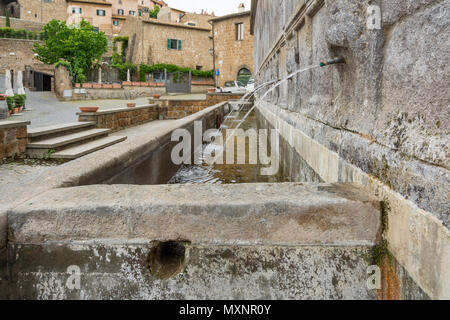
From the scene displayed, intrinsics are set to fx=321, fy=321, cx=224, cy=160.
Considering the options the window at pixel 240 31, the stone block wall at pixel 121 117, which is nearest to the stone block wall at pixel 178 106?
the stone block wall at pixel 121 117

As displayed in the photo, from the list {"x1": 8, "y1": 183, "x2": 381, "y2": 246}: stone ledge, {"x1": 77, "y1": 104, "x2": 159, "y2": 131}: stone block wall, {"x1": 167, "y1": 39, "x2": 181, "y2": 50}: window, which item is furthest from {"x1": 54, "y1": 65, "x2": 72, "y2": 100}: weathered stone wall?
{"x1": 8, "y1": 183, "x2": 381, "y2": 246}: stone ledge

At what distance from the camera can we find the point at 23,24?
44438mm

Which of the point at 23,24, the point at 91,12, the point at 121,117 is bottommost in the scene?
the point at 121,117

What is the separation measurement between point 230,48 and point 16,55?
78.7ft

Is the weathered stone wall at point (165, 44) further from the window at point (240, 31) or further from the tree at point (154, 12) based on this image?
the tree at point (154, 12)

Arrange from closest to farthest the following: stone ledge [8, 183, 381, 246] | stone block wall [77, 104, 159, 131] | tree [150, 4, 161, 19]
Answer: stone ledge [8, 183, 381, 246] < stone block wall [77, 104, 159, 131] < tree [150, 4, 161, 19]

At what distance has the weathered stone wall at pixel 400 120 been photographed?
47.2 inches

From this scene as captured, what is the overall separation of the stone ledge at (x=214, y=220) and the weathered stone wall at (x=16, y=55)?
39.7 meters

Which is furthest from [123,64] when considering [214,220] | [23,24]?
[214,220]

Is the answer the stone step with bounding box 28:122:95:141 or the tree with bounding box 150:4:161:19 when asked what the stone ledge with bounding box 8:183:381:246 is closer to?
the stone step with bounding box 28:122:95:141

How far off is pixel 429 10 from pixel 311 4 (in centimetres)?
219

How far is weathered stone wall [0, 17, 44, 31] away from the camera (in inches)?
1695

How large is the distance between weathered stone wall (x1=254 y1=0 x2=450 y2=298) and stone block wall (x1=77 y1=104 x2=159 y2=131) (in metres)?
6.05

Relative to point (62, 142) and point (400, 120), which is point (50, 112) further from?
point (400, 120)
